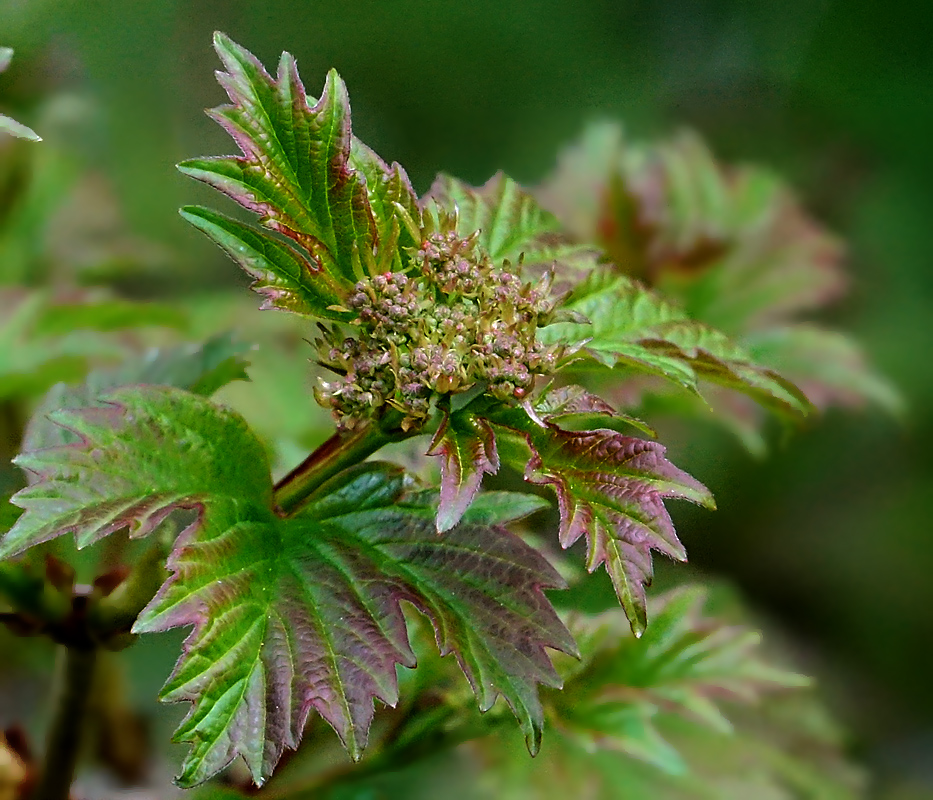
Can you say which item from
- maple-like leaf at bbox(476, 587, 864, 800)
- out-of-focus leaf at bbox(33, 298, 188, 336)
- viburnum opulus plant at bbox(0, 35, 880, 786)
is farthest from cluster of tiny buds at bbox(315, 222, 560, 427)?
out-of-focus leaf at bbox(33, 298, 188, 336)

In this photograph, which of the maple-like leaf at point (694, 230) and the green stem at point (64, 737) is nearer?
the green stem at point (64, 737)

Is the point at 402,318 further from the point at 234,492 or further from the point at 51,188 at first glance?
the point at 51,188

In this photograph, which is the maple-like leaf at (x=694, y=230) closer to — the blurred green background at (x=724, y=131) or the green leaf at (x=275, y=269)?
the blurred green background at (x=724, y=131)

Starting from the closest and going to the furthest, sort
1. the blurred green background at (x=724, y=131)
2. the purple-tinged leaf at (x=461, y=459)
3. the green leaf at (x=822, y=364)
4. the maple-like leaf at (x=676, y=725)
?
1. the purple-tinged leaf at (x=461, y=459)
2. the maple-like leaf at (x=676, y=725)
3. the green leaf at (x=822, y=364)
4. the blurred green background at (x=724, y=131)

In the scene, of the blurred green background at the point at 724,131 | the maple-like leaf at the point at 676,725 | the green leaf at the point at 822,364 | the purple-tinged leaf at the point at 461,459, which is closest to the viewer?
the purple-tinged leaf at the point at 461,459

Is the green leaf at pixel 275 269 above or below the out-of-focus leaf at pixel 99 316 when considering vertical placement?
above

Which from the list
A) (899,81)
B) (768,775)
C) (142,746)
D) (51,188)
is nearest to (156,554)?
(142,746)

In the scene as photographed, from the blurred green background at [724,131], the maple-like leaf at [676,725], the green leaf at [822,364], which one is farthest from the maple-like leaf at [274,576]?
the blurred green background at [724,131]

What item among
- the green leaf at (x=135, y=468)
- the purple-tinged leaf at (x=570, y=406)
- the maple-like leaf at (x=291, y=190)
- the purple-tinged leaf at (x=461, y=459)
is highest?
the maple-like leaf at (x=291, y=190)

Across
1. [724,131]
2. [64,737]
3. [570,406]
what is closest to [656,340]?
[570,406]
